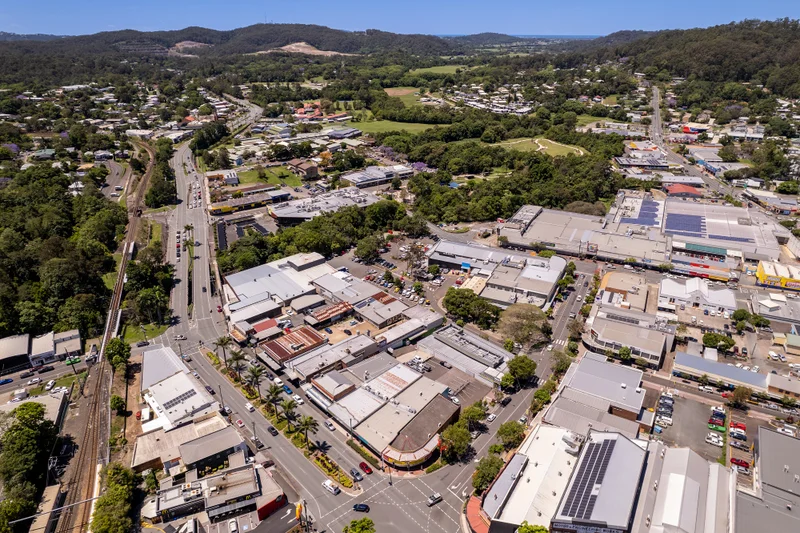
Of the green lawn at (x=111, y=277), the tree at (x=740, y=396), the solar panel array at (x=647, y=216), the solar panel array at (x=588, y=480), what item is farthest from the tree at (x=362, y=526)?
the solar panel array at (x=647, y=216)

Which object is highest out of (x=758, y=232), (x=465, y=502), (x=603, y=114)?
(x=603, y=114)

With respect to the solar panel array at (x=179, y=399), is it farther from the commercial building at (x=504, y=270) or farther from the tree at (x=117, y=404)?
the commercial building at (x=504, y=270)

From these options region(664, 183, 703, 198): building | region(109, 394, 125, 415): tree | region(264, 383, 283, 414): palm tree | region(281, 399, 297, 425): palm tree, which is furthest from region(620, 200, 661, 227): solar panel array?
region(109, 394, 125, 415): tree

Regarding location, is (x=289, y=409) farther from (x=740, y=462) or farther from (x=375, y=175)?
(x=375, y=175)

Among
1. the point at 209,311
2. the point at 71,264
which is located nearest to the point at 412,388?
the point at 209,311

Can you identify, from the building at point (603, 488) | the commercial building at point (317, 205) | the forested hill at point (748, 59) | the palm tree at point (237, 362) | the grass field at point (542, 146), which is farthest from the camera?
the forested hill at point (748, 59)

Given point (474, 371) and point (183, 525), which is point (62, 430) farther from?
point (474, 371)
